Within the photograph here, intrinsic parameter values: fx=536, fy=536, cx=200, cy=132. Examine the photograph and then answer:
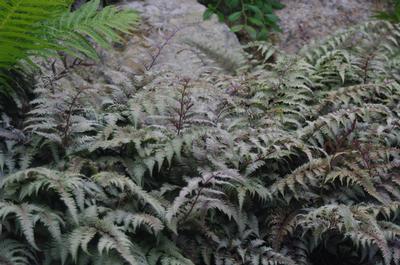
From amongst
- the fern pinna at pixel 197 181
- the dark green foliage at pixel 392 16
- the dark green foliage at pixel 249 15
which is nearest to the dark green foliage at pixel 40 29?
the fern pinna at pixel 197 181

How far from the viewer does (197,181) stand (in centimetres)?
238

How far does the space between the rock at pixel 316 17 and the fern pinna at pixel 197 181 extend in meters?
1.37

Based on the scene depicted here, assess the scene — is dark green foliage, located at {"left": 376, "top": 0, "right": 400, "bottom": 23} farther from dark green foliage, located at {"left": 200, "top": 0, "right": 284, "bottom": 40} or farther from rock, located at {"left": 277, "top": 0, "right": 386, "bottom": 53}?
dark green foliage, located at {"left": 200, "top": 0, "right": 284, "bottom": 40}

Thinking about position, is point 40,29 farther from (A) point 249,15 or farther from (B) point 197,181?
(A) point 249,15

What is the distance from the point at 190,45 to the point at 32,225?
2.12 metres

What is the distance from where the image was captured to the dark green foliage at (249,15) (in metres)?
4.38

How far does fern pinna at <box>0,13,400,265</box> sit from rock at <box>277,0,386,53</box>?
137 cm

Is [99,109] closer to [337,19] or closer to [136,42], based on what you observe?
[136,42]

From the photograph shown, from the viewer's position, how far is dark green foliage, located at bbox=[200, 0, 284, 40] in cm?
438

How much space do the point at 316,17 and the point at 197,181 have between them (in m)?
2.85

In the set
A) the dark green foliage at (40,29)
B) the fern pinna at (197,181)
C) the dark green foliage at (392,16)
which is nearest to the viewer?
the fern pinna at (197,181)

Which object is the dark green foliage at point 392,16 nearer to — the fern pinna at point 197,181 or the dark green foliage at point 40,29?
the fern pinna at point 197,181

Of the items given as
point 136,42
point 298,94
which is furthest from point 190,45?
point 298,94

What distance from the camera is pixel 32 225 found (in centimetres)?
205
